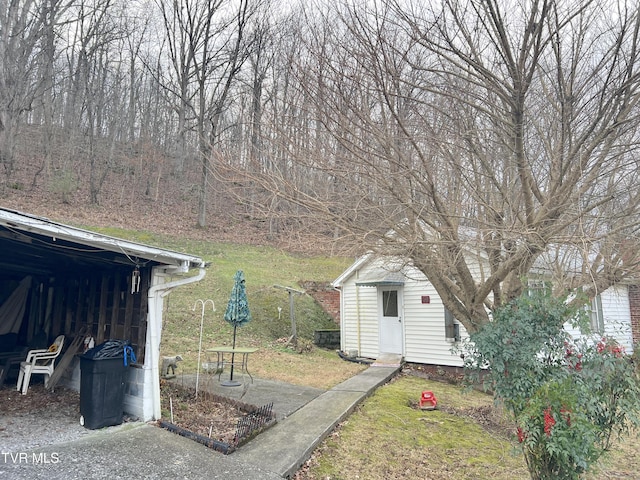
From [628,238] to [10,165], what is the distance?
21.2 metres

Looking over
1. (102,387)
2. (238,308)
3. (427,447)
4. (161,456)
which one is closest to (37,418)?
(102,387)

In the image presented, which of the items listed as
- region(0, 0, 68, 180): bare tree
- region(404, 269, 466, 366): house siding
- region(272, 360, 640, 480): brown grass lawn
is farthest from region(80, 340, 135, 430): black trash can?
region(0, 0, 68, 180): bare tree

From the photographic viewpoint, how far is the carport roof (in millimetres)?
4105

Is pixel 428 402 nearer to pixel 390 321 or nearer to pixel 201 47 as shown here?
pixel 390 321

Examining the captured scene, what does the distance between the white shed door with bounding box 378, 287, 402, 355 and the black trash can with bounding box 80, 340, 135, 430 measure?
750 cm

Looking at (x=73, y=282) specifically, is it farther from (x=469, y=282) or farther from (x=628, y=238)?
(x=628, y=238)

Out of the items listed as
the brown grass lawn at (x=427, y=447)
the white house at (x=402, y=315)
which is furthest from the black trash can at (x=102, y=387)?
the white house at (x=402, y=315)

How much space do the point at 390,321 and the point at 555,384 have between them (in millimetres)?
8209

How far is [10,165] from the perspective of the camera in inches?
679

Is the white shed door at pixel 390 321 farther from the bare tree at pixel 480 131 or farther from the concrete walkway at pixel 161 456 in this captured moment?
the concrete walkway at pixel 161 456

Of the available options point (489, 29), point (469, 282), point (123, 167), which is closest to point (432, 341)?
point (469, 282)

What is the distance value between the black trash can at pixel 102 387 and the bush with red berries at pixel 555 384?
4.23 metres

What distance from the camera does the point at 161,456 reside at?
4.00m

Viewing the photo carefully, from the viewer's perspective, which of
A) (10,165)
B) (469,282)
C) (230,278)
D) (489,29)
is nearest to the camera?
(489,29)
